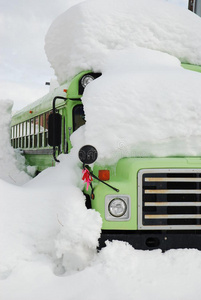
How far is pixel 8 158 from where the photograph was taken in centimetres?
1062

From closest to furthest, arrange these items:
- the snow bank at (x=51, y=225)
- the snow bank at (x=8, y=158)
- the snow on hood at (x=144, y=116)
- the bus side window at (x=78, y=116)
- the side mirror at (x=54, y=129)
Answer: the snow bank at (x=51, y=225), the snow on hood at (x=144, y=116), the side mirror at (x=54, y=129), the bus side window at (x=78, y=116), the snow bank at (x=8, y=158)

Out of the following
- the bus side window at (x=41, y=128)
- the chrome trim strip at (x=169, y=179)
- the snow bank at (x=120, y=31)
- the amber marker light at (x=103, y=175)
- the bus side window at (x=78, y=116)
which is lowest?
the chrome trim strip at (x=169, y=179)

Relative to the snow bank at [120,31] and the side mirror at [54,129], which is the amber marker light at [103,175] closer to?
the side mirror at [54,129]

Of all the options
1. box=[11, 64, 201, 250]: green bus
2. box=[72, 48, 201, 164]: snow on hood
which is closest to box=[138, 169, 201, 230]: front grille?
box=[11, 64, 201, 250]: green bus

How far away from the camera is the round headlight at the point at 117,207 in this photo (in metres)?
3.68

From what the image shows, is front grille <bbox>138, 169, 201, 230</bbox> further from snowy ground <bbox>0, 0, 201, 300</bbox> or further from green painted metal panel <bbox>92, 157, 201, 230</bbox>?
snowy ground <bbox>0, 0, 201, 300</bbox>

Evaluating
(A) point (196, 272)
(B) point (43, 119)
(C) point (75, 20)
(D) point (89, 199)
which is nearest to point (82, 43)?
(C) point (75, 20)

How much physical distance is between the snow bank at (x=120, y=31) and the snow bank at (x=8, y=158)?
4372mm

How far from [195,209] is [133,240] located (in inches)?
25.0

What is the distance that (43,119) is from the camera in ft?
25.0

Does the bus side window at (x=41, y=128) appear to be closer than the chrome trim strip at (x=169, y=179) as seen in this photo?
No

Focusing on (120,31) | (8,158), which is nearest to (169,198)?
(120,31)

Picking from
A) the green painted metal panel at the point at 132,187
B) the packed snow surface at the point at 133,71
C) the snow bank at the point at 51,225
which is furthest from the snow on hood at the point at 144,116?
the snow bank at the point at 51,225

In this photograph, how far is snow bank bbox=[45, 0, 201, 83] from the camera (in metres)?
5.23
